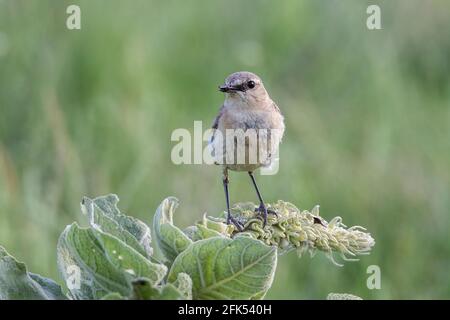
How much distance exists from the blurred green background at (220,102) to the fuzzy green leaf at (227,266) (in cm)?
365

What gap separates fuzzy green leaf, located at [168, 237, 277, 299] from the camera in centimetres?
188

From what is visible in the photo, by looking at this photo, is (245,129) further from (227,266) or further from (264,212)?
(227,266)

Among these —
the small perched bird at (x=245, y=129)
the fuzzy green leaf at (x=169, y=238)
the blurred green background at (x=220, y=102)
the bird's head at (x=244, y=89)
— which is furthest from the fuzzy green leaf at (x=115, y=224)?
the blurred green background at (x=220, y=102)

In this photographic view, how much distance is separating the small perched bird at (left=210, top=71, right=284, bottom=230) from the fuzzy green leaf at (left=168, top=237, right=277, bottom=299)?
2.14 meters

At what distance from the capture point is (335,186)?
6.67 m

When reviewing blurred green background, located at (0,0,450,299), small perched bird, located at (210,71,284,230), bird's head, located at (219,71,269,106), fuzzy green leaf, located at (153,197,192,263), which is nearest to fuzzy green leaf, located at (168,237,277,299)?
fuzzy green leaf, located at (153,197,192,263)

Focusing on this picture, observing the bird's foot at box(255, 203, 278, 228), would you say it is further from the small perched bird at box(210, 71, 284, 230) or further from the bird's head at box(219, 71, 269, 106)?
the bird's head at box(219, 71, 269, 106)

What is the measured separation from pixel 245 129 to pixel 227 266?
99.6 inches

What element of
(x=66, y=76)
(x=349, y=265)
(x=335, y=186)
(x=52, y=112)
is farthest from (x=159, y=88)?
(x=349, y=265)

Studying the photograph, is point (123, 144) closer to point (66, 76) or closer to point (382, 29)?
point (66, 76)

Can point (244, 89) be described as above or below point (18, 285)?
above

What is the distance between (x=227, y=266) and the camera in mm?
1899

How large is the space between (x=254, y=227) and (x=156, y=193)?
437cm

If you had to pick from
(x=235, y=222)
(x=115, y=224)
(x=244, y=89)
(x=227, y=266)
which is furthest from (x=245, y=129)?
(x=227, y=266)
